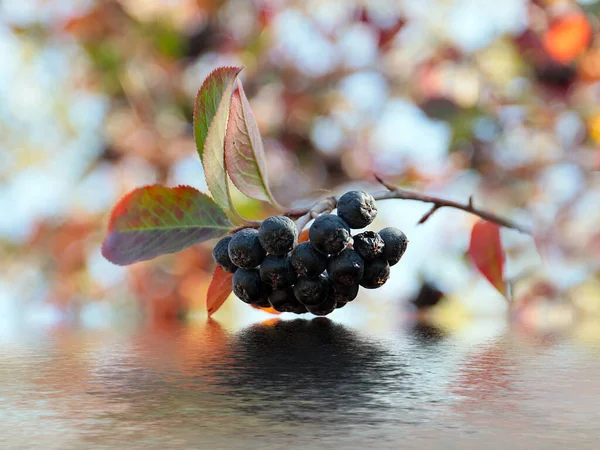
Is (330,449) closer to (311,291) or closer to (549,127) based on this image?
(311,291)

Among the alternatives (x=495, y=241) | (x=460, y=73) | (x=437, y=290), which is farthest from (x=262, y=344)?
(x=460, y=73)

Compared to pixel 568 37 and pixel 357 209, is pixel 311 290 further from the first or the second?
pixel 568 37

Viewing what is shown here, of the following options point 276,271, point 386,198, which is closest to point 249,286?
point 276,271

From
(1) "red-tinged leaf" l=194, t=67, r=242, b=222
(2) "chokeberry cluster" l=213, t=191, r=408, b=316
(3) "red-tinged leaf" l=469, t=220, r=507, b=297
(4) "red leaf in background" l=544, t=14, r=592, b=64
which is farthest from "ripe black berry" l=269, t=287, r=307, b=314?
(4) "red leaf in background" l=544, t=14, r=592, b=64

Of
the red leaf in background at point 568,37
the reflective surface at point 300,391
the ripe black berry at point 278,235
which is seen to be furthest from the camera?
the red leaf in background at point 568,37

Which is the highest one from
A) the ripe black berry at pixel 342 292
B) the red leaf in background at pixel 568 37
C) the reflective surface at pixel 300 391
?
the red leaf in background at pixel 568 37

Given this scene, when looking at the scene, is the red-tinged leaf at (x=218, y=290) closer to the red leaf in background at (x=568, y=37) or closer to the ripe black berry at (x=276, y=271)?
the ripe black berry at (x=276, y=271)

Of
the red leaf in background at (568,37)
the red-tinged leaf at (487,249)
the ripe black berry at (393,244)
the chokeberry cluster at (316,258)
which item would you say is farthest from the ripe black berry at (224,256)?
the red leaf in background at (568,37)
